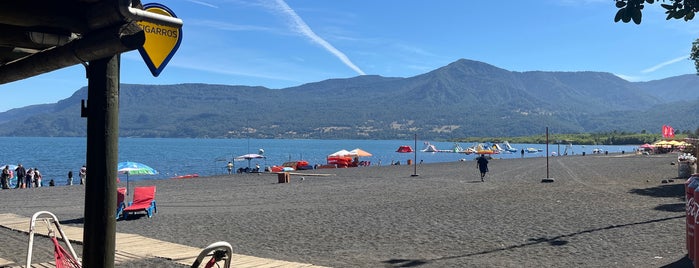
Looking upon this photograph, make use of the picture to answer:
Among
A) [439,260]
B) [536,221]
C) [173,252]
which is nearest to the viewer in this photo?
[173,252]

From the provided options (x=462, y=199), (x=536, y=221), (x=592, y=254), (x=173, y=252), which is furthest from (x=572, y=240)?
(x=462, y=199)

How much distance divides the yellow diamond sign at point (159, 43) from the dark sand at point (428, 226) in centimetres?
349

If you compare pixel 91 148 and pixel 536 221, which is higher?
pixel 91 148

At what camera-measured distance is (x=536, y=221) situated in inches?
503

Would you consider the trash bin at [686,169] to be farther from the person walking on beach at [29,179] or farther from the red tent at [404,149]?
the red tent at [404,149]

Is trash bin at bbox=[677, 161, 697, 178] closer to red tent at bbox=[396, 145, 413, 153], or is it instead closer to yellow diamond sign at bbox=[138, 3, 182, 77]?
yellow diamond sign at bbox=[138, 3, 182, 77]

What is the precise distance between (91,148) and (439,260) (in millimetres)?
5841

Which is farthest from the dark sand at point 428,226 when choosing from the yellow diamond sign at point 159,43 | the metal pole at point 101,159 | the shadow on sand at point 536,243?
the yellow diamond sign at point 159,43

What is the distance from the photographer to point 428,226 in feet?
40.0

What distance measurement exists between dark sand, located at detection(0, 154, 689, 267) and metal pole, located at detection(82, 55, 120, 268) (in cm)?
327

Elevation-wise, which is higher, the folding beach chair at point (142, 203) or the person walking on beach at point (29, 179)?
the folding beach chair at point (142, 203)

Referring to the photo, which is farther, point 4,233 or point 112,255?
point 4,233

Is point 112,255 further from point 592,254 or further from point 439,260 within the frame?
point 592,254

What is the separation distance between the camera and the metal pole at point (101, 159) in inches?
146
